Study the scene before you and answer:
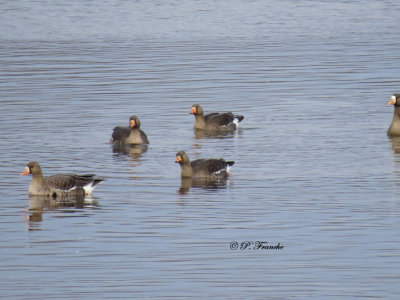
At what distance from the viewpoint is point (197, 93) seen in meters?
36.2

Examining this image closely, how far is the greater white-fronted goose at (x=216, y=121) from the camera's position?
3028 cm

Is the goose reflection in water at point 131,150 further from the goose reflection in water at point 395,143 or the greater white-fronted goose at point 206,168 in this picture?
the goose reflection in water at point 395,143

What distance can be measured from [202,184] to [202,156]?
2951 mm

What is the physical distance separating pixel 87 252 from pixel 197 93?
61.2ft

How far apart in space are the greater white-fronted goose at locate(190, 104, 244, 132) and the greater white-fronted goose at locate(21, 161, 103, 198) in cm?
827

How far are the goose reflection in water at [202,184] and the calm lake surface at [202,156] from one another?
30cm

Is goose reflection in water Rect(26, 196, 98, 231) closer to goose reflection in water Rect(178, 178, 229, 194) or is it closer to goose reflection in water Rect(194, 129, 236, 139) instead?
goose reflection in water Rect(178, 178, 229, 194)

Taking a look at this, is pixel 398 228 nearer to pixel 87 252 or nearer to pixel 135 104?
pixel 87 252

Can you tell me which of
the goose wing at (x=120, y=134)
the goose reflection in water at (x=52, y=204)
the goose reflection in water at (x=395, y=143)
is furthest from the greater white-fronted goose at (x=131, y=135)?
the goose reflection in water at (x=395, y=143)

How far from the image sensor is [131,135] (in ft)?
92.4

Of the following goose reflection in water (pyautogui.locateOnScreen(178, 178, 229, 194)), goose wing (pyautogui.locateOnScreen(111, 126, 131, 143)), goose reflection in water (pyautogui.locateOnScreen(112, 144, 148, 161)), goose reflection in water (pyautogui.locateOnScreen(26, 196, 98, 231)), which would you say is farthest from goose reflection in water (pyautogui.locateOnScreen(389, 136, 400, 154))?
goose reflection in water (pyautogui.locateOnScreen(26, 196, 98, 231))

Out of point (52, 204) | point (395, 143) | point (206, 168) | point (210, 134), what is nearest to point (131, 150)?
point (210, 134)

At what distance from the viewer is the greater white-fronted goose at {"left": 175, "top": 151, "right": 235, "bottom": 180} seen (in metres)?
24.0

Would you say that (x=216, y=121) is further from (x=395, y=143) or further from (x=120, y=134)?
(x=395, y=143)
